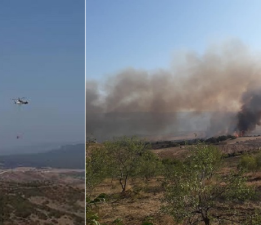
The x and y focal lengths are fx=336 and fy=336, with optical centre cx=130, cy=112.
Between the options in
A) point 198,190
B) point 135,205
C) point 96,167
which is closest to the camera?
point 198,190

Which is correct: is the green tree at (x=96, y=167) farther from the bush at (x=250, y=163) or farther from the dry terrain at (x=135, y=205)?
the bush at (x=250, y=163)

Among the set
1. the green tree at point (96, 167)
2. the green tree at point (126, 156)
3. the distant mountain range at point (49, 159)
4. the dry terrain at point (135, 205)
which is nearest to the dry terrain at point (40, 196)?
the distant mountain range at point (49, 159)

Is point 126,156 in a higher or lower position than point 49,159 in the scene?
lower

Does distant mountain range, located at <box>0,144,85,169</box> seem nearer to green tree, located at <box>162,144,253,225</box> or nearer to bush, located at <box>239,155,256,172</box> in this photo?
green tree, located at <box>162,144,253,225</box>

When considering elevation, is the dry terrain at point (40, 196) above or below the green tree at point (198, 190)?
above

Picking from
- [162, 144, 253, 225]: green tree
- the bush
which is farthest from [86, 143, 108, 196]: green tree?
the bush

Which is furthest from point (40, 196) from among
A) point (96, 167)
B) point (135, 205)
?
point (96, 167)

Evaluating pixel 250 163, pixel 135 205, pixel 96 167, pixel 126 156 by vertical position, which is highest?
pixel 126 156

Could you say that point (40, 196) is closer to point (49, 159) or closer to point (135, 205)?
point (49, 159)
